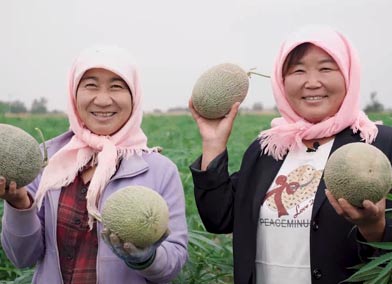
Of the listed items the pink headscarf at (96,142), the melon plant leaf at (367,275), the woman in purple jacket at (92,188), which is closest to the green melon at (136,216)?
the woman in purple jacket at (92,188)

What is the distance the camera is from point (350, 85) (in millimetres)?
2512

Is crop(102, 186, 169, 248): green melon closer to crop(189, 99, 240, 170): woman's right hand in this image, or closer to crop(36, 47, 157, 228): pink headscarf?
crop(36, 47, 157, 228): pink headscarf

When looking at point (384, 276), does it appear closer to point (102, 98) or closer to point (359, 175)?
point (359, 175)

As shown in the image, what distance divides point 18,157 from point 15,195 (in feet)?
0.42

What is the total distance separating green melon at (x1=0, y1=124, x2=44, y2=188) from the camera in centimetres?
235

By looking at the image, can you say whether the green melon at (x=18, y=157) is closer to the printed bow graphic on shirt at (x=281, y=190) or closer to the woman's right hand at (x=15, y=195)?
the woman's right hand at (x=15, y=195)

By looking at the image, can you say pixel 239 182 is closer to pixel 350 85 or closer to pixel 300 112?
pixel 300 112

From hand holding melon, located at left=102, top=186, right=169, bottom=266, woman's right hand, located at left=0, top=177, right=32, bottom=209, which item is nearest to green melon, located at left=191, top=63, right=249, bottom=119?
hand holding melon, located at left=102, top=186, right=169, bottom=266

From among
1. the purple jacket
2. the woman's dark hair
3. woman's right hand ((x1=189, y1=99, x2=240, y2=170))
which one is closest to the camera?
the purple jacket

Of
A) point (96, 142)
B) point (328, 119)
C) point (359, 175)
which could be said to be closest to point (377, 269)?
point (359, 175)

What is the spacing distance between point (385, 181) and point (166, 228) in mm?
706

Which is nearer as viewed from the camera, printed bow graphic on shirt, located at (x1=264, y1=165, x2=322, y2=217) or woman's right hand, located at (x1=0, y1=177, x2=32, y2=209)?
woman's right hand, located at (x1=0, y1=177, x2=32, y2=209)

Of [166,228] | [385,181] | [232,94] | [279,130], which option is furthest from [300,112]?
[166,228]

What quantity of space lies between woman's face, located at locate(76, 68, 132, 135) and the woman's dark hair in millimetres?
594
